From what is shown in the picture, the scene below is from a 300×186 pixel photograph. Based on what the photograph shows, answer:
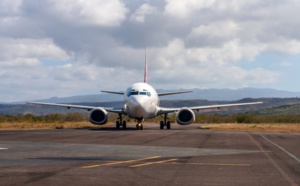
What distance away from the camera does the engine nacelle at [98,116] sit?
43406 millimetres

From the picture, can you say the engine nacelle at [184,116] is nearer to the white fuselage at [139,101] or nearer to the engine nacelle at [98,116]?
the white fuselage at [139,101]

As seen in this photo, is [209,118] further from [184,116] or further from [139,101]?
[139,101]

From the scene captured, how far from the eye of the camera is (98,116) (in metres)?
43.8

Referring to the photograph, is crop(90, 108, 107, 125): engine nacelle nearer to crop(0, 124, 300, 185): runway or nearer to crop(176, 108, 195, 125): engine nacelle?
crop(176, 108, 195, 125): engine nacelle

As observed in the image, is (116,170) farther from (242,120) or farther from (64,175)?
(242,120)

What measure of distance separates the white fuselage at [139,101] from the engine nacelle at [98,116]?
6.17ft

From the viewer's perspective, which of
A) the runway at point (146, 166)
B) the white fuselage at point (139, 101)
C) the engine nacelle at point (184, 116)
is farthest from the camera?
the engine nacelle at point (184, 116)

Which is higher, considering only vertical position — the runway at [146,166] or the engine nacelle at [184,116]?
the engine nacelle at [184,116]

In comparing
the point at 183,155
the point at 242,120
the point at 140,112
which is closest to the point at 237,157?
the point at 183,155

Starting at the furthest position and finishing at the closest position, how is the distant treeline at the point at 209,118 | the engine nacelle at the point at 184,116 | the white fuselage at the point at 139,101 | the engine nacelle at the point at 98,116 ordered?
1. the distant treeline at the point at 209,118
2. the engine nacelle at the point at 184,116
3. the engine nacelle at the point at 98,116
4. the white fuselage at the point at 139,101

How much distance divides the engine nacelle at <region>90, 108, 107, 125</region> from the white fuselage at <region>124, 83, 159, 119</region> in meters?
1.88

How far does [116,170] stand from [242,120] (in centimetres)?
6140

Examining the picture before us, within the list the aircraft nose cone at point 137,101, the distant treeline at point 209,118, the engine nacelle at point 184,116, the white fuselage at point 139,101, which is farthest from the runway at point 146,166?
the distant treeline at point 209,118

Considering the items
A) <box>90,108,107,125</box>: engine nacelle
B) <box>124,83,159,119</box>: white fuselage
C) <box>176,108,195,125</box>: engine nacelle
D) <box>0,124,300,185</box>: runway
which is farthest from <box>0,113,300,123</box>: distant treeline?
<box>0,124,300,185</box>: runway
